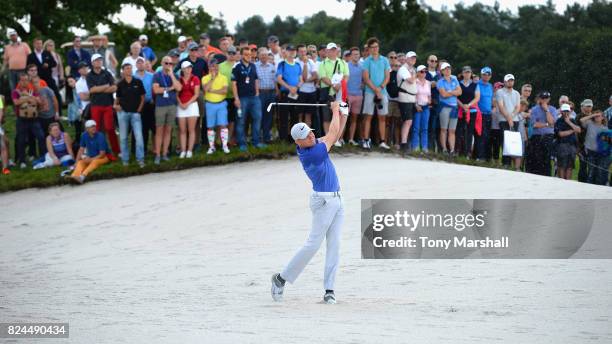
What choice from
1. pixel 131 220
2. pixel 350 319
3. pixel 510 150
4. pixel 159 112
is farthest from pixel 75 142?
pixel 350 319

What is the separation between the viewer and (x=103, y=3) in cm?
4025

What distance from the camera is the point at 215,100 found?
20.8 metres

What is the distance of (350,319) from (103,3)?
32.2m

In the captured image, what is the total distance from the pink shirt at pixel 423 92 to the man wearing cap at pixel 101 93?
6462 mm

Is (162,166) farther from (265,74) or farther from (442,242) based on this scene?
(442,242)

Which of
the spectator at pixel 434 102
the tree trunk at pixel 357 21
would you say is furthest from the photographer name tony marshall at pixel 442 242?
the tree trunk at pixel 357 21

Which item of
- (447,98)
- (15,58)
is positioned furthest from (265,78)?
(15,58)

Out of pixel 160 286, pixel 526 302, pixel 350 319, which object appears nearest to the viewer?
pixel 350 319

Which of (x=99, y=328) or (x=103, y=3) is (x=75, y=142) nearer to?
(x=99, y=328)

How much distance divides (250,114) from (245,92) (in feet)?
2.82

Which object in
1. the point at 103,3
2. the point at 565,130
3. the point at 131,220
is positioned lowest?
the point at 131,220

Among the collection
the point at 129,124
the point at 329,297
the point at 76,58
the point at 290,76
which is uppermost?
the point at 76,58

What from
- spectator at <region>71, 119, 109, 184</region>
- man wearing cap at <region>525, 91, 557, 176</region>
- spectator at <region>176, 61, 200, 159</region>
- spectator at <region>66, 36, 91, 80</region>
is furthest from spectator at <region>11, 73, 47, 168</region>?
man wearing cap at <region>525, 91, 557, 176</region>

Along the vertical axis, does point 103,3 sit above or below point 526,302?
above
